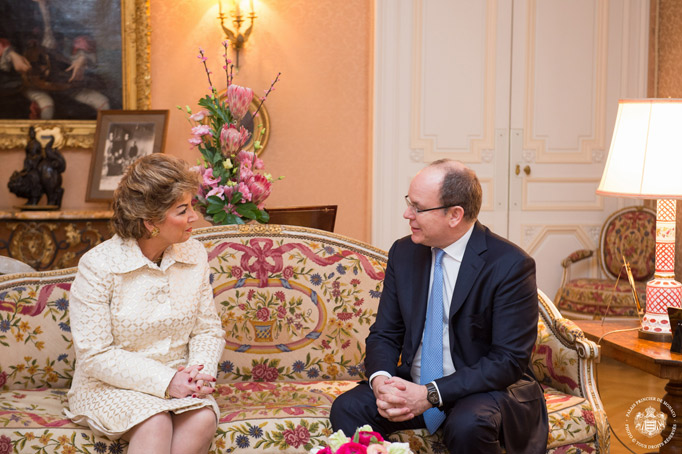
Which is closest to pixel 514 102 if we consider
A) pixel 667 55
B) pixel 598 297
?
pixel 667 55

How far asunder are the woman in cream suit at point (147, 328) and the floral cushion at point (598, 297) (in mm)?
3234

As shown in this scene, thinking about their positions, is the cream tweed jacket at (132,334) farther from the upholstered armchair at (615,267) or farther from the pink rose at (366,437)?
the upholstered armchair at (615,267)

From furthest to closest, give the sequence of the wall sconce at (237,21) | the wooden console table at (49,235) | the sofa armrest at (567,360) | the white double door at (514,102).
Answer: the white double door at (514,102) < the wall sconce at (237,21) < the wooden console table at (49,235) < the sofa armrest at (567,360)

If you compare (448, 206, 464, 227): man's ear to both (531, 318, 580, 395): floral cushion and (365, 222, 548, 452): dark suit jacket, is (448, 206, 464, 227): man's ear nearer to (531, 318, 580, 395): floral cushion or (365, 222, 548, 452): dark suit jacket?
(365, 222, 548, 452): dark suit jacket

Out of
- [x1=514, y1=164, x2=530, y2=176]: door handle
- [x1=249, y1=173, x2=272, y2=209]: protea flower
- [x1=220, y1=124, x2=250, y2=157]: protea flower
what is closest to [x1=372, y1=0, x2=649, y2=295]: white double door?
[x1=514, y1=164, x2=530, y2=176]: door handle

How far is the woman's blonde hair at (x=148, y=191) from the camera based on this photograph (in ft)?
8.02

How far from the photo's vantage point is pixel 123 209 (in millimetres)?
2477

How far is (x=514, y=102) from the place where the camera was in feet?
18.1

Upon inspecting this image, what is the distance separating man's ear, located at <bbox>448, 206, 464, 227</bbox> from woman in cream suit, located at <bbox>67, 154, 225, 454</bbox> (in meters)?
0.87

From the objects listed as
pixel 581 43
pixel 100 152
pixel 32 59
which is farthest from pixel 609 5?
pixel 32 59

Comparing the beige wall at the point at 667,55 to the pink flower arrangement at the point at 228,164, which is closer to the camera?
the pink flower arrangement at the point at 228,164

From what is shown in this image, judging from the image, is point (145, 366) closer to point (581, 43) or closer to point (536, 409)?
point (536, 409)

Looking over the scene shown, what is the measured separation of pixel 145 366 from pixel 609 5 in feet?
15.2

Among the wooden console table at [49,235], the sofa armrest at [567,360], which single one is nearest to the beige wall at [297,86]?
the wooden console table at [49,235]
